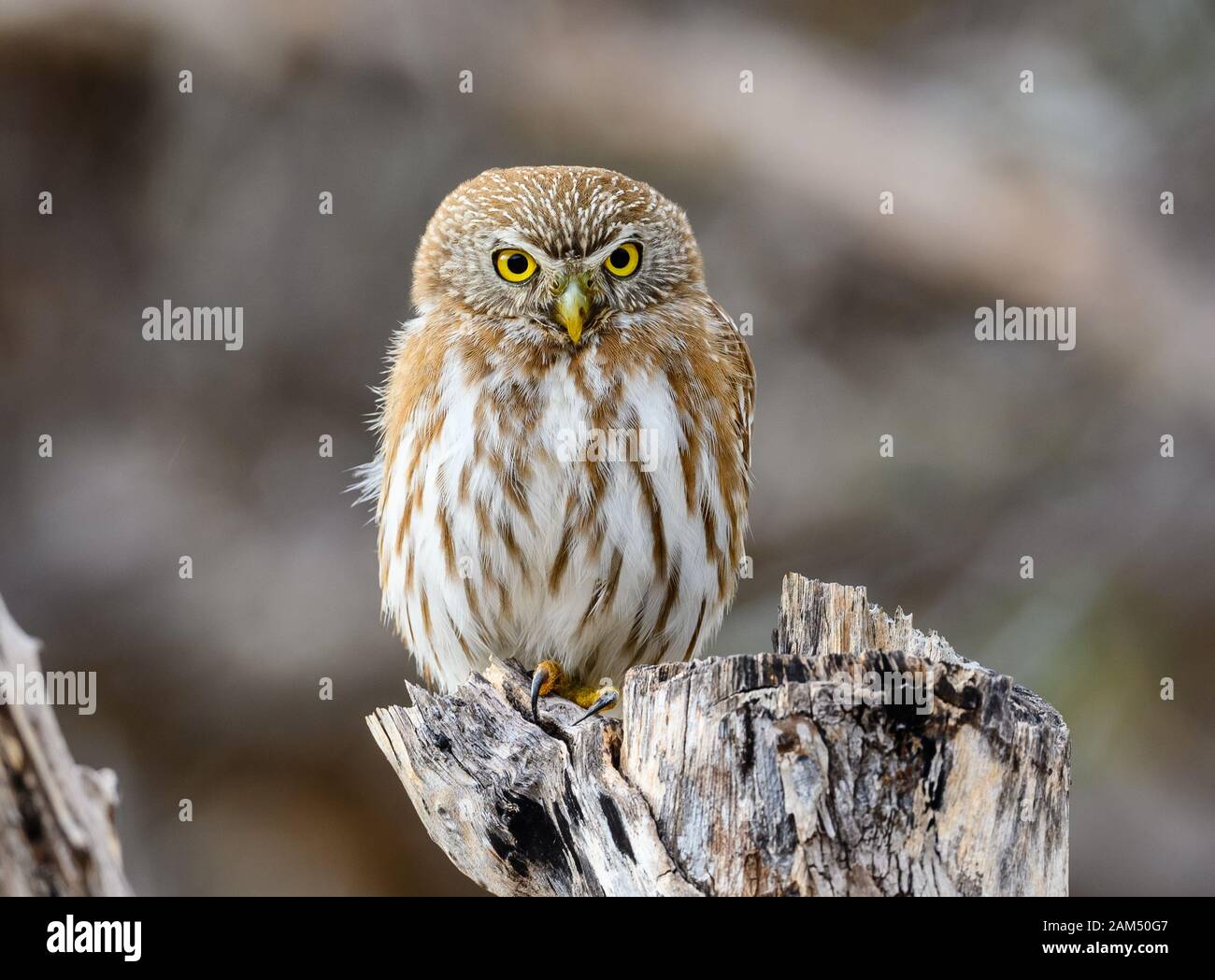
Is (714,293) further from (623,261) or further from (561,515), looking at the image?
(561,515)

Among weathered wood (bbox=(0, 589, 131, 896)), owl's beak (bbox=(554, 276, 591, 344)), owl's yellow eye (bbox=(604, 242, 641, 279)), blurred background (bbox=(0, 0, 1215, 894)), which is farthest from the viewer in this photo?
blurred background (bbox=(0, 0, 1215, 894))

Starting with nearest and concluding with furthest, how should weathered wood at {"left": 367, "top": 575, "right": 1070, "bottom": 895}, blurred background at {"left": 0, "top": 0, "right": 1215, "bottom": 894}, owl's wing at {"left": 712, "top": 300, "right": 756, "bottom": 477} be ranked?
weathered wood at {"left": 367, "top": 575, "right": 1070, "bottom": 895}, owl's wing at {"left": 712, "top": 300, "right": 756, "bottom": 477}, blurred background at {"left": 0, "top": 0, "right": 1215, "bottom": 894}

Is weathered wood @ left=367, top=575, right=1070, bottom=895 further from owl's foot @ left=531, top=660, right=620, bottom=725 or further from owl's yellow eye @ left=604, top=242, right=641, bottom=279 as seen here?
owl's yellow eye @ left=604, top=242, right=641, bottom=279

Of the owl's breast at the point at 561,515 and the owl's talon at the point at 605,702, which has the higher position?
the owl's breast at the point at 561,515

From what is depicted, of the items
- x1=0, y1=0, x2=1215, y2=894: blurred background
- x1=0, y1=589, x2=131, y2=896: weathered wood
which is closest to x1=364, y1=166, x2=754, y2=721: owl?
x1=0, y1=589, x2=131, y2=896: weathered wood

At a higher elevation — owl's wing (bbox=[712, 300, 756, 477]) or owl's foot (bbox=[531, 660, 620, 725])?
owl's wing (bbox=[712, 300, 756, 477])

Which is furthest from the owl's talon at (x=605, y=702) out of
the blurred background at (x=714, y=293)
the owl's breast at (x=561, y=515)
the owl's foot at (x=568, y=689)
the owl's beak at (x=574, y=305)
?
the blurred background at (x=714, y=293)

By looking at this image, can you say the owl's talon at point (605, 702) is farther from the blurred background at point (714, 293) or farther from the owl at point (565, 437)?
the blurred background at point (714, 293)
